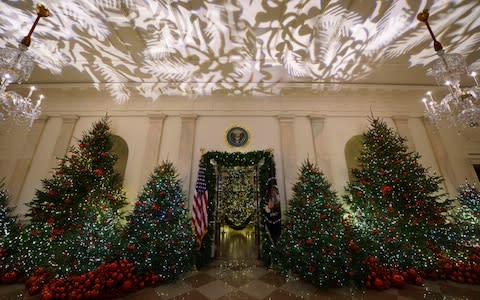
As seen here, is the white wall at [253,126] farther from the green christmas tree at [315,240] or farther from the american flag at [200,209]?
the green christmas tree at [315,240]

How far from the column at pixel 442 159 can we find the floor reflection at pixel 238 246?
6.05 m

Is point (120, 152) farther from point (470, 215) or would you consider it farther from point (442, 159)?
point (442, 159)

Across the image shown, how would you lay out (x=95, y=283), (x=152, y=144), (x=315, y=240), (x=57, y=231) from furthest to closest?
(x=152, y=144)
(x=57, y=231)
(x=315, y=240)
(x=95, y=283)

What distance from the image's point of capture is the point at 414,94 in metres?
6.63

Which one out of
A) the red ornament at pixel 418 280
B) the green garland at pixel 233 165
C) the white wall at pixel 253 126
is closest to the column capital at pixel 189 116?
the white wall at pixel 253 126

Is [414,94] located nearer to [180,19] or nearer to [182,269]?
[180,19]

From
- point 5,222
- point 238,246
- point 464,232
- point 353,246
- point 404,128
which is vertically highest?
point 404,128

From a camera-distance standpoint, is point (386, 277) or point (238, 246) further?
point (238, 246)

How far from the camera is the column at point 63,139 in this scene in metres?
6.09

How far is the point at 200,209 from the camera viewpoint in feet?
15.9

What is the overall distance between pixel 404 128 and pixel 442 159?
4.55 ft

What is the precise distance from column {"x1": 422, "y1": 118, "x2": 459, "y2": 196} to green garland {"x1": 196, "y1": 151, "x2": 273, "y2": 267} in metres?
5.32

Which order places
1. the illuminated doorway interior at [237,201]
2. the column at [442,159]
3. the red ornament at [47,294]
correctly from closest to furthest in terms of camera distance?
the red ornament at [47,294]
the illuminated doorway interior at [237,201]
the column at [442,159]

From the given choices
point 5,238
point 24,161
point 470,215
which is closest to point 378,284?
point 470,215
